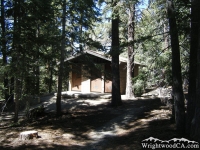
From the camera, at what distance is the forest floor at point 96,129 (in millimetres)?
7418

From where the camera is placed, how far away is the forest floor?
742cm

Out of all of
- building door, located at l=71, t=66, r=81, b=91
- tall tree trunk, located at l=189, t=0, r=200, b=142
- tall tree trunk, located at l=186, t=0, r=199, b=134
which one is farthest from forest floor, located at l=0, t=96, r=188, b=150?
building door, located at l=71, t=66, r=81, b=91

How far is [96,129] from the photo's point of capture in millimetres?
9430

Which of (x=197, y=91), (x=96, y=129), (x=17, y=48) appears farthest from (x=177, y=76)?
(x=17, y=48)

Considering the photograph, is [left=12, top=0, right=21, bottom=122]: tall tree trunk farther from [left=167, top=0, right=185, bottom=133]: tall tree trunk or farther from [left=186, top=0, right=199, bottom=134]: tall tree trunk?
[left=186, top=0, right=199, bottom=134]: tall tree trunk

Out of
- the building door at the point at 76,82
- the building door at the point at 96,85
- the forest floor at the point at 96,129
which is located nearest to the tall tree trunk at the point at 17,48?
the forest floor at the point at 96,129

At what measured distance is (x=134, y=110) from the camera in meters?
12.5

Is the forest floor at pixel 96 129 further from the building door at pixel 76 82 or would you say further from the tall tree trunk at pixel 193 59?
the building door at pixel 76 82

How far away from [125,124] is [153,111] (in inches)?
104

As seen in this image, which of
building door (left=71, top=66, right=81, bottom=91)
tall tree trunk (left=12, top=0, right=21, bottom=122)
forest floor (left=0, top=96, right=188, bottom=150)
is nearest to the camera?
forest floor (left=0, top=96, right=188, bottom=150)

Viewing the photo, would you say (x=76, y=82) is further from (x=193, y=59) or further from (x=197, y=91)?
(x=197, y=91)

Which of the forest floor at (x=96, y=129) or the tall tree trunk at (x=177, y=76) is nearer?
the tall tree trunk at (x=177, y=76)

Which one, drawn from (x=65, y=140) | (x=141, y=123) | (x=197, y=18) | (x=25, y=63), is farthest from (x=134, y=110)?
(x=197, y=18)

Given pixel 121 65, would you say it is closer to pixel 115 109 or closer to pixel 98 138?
pixel 115 109
